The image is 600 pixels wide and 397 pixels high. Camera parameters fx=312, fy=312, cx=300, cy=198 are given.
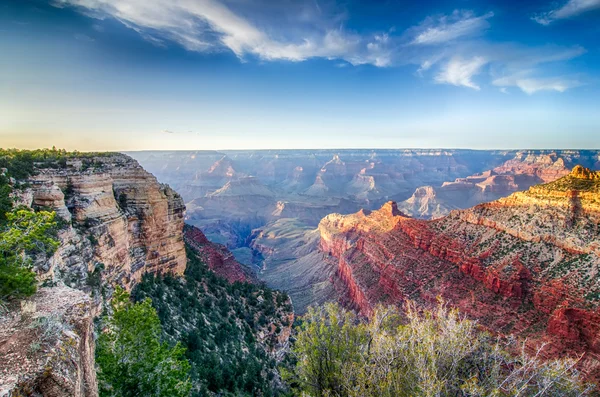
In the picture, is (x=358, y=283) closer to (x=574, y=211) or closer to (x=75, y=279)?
(x=574, y=211)

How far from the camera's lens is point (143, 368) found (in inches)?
444

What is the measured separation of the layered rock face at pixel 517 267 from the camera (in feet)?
84.1

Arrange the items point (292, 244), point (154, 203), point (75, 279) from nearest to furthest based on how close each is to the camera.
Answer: point (75, 279), point (154, 203), point (292, 244)

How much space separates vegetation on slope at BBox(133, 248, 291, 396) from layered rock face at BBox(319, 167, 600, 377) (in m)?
17.4

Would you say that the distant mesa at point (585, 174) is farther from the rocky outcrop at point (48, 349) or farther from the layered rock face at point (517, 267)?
the rocky outcrop at point (48, 349)

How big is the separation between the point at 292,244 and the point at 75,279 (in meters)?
96.4

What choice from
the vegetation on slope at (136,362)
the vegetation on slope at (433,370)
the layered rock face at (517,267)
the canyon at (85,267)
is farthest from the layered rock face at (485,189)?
the vegetation on slope at (136,362)

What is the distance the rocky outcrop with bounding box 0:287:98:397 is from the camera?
20.7 feet

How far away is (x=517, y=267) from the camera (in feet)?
104

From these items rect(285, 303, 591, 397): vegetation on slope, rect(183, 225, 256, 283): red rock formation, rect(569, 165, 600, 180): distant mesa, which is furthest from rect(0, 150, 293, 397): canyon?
rect(569, 165, 600, 180): distant mesa

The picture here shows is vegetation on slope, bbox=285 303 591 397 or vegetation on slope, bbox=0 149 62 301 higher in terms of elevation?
vegetation on slope, bbox=0 149 62 301

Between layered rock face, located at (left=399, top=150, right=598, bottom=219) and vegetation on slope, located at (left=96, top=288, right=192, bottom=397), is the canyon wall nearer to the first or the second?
vegetation on slope, located at (left=96, top=288, right=192, bottom=397)

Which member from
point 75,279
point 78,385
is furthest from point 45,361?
point 75,279

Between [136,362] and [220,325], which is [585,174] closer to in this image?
[220,325]
